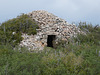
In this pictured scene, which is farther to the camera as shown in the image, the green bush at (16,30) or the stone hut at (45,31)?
the stone hut at (45,31)

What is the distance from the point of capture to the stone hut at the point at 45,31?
36.4 feet

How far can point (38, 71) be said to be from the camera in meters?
5.86

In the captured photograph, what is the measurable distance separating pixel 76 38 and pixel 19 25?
466 centimetres

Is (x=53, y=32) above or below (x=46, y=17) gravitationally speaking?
below

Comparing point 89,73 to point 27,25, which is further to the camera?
point 27,25

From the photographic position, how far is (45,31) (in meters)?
12.2

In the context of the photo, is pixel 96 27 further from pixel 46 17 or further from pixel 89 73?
pixel 89 73

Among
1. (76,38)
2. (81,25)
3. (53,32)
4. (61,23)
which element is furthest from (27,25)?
(81,25)

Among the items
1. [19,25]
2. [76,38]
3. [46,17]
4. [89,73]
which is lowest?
[89,73]

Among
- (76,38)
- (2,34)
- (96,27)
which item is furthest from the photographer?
(96,27)

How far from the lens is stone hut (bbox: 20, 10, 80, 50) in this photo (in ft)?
36.4

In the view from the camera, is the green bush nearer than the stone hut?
Yes

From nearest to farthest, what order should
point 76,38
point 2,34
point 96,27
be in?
1. point 2,34
2. point 76,38
3. point 96,27

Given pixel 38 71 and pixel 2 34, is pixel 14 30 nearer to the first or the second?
pixel 2 34
